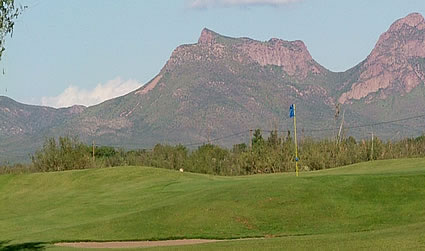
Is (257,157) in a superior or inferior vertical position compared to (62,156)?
inferior

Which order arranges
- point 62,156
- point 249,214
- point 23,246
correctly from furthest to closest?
1. point 62,156
2. point 249,214
3. point 23,246

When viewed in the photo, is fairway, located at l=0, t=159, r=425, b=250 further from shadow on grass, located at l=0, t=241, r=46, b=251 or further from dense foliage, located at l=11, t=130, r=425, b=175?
dense foliage, located at l=11, t=130, r=425, b=175

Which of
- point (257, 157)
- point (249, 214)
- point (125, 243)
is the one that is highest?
point (257, 157)

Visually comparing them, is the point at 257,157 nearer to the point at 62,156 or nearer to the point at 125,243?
the point at 62,156

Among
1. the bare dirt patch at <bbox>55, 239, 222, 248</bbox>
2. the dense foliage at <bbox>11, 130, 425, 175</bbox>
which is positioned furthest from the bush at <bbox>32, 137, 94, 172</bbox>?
the bare dirt patch at <bbox>55, 239, 222, 248</bbox>

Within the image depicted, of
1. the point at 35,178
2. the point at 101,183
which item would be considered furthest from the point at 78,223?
the point at 35,178

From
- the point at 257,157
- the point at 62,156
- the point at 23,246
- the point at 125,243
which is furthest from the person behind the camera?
the point at 257,157

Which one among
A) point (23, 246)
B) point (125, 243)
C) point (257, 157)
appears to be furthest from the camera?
point (257, 157)

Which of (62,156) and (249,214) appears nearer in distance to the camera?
(249,214)

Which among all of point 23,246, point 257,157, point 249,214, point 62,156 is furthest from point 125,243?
point 257,157

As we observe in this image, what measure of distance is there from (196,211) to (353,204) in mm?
6858

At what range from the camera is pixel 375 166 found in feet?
175

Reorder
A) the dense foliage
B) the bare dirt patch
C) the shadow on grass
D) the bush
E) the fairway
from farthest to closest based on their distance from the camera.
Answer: the dense foliage < the bush < the bare dirt patch < the fairway < the shadow on grass

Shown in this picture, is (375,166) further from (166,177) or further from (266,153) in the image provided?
(266,153)
